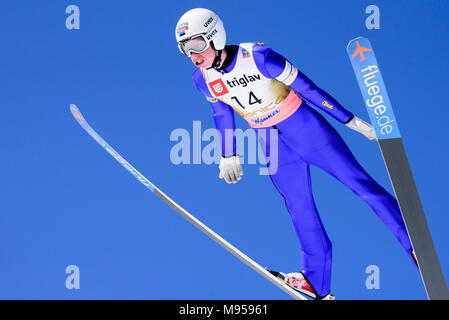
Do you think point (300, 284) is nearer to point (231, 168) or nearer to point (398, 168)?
point (231, 168)

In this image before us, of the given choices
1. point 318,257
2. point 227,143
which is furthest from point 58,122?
point 318,257

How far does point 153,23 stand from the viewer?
2.63 meters

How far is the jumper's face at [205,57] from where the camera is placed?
202 centimetres

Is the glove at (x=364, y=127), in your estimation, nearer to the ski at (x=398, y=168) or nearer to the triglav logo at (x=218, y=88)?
the ski at (x=398, y=168)

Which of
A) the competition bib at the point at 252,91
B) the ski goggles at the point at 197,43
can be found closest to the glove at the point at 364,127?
the competition bib at the point at 252,91

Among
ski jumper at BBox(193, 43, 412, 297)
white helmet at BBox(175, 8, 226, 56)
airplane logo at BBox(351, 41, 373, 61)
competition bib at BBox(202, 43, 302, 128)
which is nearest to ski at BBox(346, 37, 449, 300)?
airplane logo at BBox(351, 41, 373, 61)

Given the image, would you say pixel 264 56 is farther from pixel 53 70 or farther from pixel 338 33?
pixel 53 70

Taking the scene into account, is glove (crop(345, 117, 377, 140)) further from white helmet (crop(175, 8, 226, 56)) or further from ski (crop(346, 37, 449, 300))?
white helmet (crop(175, 8, 226, 56))

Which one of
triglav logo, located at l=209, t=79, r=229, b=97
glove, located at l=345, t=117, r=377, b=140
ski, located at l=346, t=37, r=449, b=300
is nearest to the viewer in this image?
ski, located at l=346, t=37, r=449, b=300

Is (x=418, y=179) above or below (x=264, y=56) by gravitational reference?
below

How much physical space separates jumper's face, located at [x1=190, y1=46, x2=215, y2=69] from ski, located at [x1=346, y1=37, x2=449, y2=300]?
44 cm

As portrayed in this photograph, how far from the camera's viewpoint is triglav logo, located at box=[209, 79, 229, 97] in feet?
6.83
